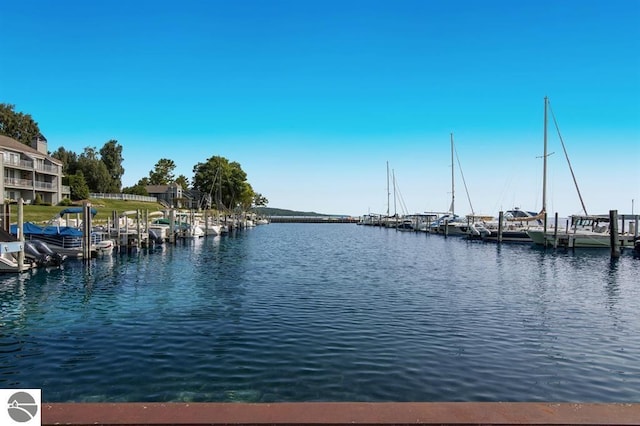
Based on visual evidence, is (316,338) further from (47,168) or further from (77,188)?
(77,188)

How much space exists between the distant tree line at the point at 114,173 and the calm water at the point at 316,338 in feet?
278

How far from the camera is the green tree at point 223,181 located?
146875mm

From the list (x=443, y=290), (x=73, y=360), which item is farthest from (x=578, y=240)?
(x=73, y=360)

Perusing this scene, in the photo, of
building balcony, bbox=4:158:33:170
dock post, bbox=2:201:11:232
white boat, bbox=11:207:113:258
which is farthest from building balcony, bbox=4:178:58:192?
dock post, bbox=2:201:11:232

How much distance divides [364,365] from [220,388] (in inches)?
145

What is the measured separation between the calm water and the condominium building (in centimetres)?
5577

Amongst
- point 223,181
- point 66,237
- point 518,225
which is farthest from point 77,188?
point 518,225

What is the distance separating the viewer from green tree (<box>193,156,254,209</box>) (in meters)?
147

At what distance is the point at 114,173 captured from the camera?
140125 mm

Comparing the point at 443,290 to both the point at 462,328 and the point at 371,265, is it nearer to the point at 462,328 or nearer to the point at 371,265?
the point at 462,328

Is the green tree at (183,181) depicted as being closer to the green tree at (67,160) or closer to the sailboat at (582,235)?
the green tree at (67,160)

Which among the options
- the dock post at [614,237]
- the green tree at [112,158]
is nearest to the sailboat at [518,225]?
the dock post at [614,237]

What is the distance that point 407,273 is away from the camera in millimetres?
33406

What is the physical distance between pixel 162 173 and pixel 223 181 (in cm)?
3577
